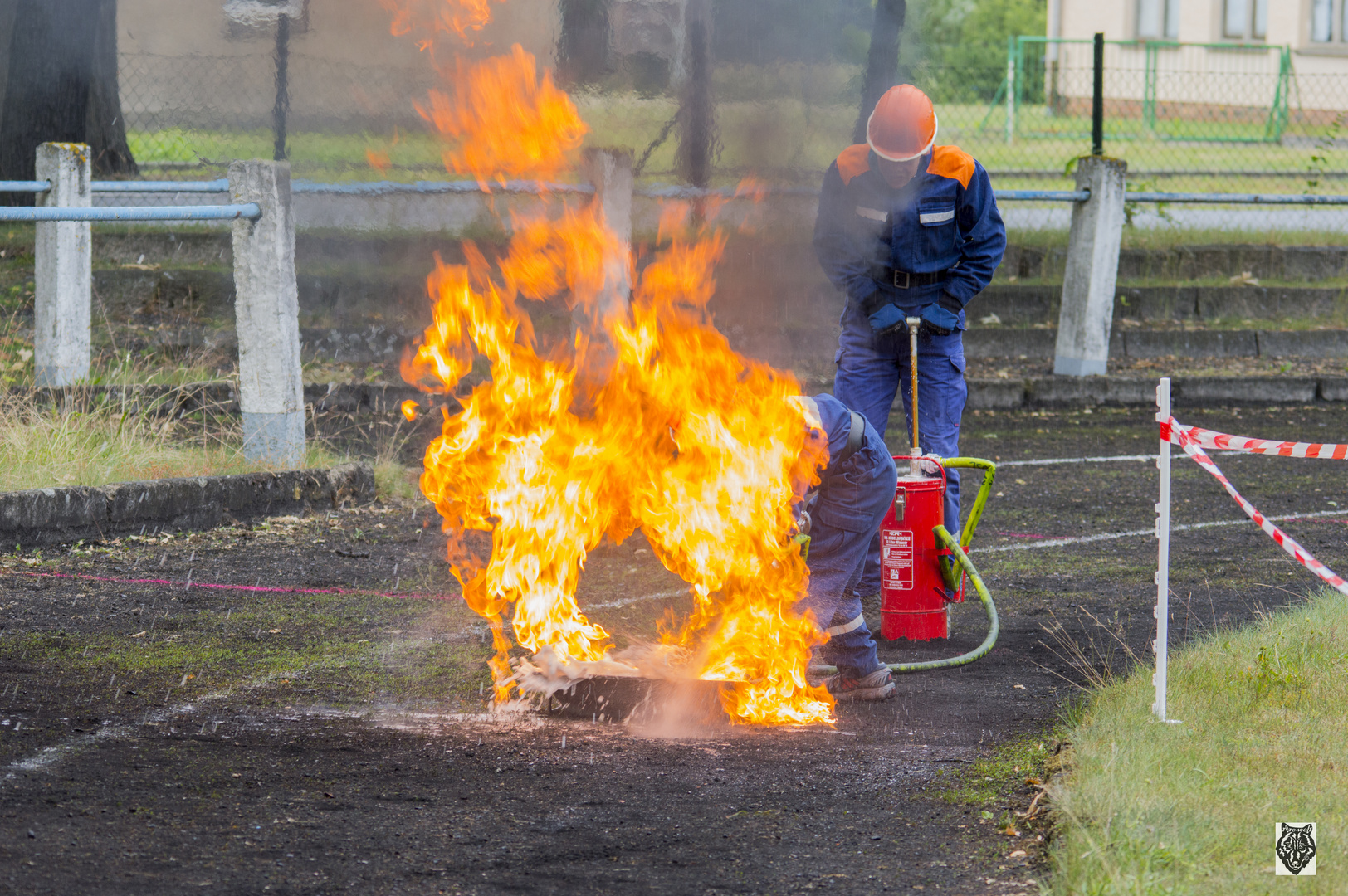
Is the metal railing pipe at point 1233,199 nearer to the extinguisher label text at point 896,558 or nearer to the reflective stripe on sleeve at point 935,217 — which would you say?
the reflective stripe on sleeve at point 935,217

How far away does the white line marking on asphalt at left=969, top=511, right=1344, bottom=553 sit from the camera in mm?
7168

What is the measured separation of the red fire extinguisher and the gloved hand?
674 millimetres

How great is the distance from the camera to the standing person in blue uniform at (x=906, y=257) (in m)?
5.98

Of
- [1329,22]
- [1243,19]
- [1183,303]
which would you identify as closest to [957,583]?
[1183,303]

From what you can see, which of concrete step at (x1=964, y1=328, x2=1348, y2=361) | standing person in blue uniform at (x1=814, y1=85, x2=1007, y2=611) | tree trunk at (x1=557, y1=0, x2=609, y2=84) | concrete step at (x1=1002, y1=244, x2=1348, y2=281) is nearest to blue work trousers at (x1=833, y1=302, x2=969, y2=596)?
standing person in blue uniform at (x1=814, y1=85, x2=1007, y2=611)

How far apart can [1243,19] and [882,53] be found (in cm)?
2223

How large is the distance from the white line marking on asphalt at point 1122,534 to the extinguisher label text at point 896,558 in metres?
1.70

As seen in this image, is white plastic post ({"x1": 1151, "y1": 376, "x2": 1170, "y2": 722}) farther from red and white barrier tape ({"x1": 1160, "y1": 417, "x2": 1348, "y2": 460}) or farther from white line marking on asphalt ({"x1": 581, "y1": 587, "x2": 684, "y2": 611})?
white line marking on asphalt ({"x1": 581, "y1": 587, "x2": 684, "y2": 611})

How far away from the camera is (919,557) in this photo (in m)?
5.46

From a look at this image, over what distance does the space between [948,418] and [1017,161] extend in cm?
1128

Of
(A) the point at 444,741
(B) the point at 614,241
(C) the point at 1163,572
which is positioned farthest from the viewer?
(B) the point at 614,241

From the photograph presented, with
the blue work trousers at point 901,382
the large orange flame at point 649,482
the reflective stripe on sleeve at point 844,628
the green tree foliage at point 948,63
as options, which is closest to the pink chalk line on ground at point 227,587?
the large orange flame at point 649,482

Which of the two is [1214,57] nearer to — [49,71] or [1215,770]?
[49,71]

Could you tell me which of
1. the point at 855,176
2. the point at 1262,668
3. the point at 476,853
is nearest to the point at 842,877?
the point at 476,853
